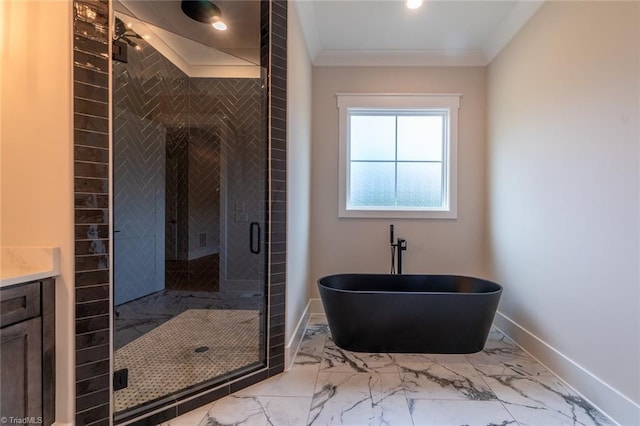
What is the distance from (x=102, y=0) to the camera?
4.46 feet

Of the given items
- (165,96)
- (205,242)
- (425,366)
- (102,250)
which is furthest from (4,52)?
(425,366)

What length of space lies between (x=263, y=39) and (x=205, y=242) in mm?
1741

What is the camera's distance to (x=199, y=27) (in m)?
2.89

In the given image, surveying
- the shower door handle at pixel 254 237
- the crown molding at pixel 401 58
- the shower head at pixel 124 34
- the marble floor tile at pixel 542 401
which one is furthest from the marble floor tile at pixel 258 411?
the crown molding at pixel 401 58

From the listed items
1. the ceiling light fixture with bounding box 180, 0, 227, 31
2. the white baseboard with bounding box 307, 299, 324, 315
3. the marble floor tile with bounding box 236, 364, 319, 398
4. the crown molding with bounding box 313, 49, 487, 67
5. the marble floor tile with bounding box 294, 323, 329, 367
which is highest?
the ceiling light fixture with bounding box 180, 0, 227, 31

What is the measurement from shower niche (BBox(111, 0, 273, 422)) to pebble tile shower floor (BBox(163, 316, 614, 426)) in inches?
9.9

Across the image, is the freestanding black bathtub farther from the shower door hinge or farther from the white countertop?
Answer: the white countertop

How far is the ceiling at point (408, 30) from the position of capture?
8.07ft

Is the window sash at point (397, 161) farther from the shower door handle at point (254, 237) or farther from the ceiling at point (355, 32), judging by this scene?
the shower door handle at point (254, 237)

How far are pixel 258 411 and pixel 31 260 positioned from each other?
1.28 metres

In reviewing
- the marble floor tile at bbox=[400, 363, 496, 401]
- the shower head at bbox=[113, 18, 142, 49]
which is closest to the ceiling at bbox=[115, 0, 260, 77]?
the shower head at bbox=[113, 18, 142, 49]

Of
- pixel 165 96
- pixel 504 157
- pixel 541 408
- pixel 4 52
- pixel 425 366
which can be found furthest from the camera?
pixel 504 157

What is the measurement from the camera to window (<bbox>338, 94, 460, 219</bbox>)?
3.24m

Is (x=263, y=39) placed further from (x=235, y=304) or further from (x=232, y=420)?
(x=232, y=420)
